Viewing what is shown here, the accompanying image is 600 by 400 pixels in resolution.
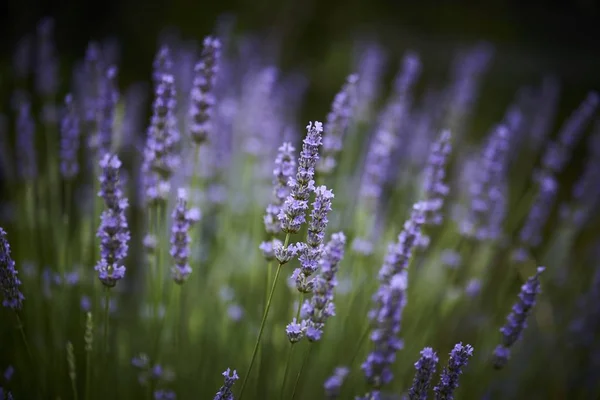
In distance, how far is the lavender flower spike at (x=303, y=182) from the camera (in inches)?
42.3

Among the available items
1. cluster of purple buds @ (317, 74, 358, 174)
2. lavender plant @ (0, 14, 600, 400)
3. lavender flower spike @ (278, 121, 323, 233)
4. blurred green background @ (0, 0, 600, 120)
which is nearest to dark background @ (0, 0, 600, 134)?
blurred green background @ (0, 0, 600, 120)

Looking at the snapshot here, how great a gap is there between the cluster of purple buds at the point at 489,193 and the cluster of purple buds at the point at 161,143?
3.61 feet

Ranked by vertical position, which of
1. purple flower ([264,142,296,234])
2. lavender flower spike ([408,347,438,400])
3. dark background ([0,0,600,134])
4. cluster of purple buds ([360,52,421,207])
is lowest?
lavender flower spike ([408,347,438,400])

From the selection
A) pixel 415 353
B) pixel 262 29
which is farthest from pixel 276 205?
pixel 262 29

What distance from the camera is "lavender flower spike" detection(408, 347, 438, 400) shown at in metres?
1.06

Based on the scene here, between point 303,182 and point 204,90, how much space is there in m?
0.59

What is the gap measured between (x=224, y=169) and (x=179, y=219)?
4.73 ft

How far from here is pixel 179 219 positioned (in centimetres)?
123

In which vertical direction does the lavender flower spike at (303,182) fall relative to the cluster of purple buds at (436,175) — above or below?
below

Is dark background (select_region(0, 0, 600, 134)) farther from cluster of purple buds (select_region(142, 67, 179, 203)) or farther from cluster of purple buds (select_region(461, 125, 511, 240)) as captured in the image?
cluster of purple buds (select_region(142, 67, 179, 203))

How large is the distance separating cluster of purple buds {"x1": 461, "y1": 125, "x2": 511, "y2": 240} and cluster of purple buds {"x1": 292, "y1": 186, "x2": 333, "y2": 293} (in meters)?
0.95

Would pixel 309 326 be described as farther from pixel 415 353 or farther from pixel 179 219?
pixel 415 353

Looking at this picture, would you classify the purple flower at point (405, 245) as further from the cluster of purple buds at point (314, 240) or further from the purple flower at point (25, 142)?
the purple flower at point (25, 142)

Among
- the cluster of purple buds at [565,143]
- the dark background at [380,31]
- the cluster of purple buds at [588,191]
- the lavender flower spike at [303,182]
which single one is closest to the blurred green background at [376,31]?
the dark background at [380,31]
